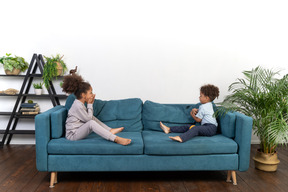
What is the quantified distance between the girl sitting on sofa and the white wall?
999 millimetres

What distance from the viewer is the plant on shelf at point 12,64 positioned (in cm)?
377

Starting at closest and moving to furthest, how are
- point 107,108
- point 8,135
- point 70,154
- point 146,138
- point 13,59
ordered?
point 70,154
point 146,138
point 107,108
point 13,59
point 8,135

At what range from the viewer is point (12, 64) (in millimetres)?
3773

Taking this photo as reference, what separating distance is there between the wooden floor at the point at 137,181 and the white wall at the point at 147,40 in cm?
134

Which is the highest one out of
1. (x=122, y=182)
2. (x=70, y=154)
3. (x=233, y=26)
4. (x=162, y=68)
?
(x=233, y=26)

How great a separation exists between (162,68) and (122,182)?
1.90 meters

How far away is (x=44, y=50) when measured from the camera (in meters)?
4.01

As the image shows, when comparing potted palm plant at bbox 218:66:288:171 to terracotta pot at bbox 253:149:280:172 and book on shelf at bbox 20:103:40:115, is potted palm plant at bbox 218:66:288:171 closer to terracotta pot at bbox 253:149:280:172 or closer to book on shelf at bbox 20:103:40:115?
terracotta pot at bbox 253:149:280:172

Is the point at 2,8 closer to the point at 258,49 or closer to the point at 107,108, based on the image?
the point at 107,108

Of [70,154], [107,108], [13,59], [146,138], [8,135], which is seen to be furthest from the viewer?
[8,135]

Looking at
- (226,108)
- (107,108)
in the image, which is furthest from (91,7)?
(226,108)

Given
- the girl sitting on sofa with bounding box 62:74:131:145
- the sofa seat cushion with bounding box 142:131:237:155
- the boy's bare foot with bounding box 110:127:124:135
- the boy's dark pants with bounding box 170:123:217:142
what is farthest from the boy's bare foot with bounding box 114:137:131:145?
the boy's dark pants with bounding box 170:123:217:142

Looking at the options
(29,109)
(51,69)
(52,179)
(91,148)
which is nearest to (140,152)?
(91,148)

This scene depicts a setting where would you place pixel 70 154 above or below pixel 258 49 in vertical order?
below
